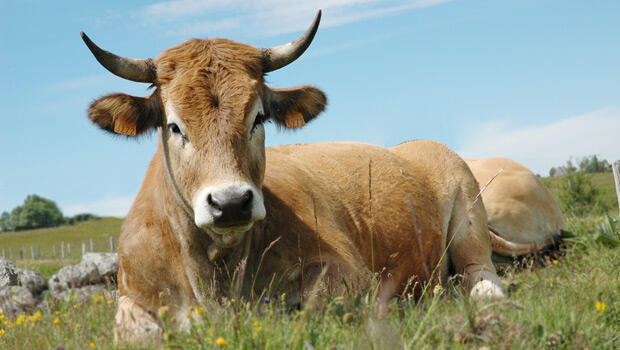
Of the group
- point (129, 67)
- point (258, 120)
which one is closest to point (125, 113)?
point (129, 67)

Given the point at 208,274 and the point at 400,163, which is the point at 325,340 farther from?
the point at 400,163

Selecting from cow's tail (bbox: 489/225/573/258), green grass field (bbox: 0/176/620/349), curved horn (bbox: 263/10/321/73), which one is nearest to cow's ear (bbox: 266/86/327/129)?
curved horn (bbox: 263/10/321/73)

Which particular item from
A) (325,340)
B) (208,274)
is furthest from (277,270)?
(325,340)

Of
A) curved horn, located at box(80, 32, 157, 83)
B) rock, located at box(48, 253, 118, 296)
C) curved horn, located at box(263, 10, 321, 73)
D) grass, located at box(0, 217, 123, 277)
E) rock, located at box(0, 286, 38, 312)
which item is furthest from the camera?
grass, located at box(0, 217, 123, 277)

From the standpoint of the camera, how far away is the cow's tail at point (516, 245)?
8789 millimetres

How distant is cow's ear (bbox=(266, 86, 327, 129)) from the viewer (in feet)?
17.6

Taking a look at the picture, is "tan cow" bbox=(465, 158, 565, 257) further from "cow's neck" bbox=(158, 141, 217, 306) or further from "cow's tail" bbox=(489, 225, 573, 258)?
"cow's neck" bbox=(158, 141, 217, 306)

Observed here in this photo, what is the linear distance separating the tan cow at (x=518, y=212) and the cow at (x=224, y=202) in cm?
320

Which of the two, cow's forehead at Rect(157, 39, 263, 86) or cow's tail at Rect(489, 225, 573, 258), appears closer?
cow's forehead at Rect(157, 39, 263, 86)

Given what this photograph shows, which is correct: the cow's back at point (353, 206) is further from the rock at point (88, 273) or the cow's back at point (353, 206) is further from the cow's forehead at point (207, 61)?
the rock at point (88, 273)

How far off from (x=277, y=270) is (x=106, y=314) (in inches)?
69.2

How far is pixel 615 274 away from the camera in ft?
16.9

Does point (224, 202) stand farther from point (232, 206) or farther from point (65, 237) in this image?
point (65, 237)

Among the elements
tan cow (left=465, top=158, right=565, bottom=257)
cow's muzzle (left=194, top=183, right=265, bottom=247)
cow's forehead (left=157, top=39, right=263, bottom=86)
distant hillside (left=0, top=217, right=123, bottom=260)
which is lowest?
distant hillside (left=0, top=217, right=123, bottom=260)
